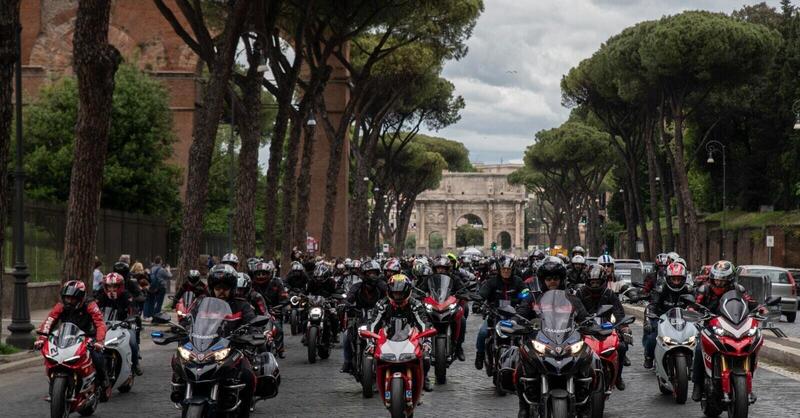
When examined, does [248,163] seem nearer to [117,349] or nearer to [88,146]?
[88,146]

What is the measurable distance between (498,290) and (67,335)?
5626 millimetres

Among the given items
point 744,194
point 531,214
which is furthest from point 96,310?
point 531,214

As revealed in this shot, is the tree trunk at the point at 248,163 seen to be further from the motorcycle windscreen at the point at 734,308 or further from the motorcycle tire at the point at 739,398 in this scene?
the motorcycle tire at the point at 739,398

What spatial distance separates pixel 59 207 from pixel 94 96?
10110 mm

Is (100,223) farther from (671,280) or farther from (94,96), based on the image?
(671,280)

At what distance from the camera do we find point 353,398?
42.7 feet

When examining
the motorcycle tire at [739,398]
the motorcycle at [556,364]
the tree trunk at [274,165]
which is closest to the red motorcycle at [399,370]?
the motorcycle at [556,364]

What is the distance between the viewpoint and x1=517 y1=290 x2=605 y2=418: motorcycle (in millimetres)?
8555

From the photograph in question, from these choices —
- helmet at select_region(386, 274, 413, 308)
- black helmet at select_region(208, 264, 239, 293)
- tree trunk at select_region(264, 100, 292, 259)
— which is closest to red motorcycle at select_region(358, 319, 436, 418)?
helmet at select_region(386, 274, 413, 308)

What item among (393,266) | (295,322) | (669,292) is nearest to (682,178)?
(295,322)

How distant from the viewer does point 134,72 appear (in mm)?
42281

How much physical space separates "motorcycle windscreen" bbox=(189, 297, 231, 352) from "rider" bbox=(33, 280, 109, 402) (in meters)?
2.48

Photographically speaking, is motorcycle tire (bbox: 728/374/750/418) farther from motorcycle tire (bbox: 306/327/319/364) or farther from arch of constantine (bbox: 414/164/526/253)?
arch of constantine (bbox: 414/164/526/253)

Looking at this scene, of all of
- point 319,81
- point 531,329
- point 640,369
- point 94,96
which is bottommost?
point 640,369
